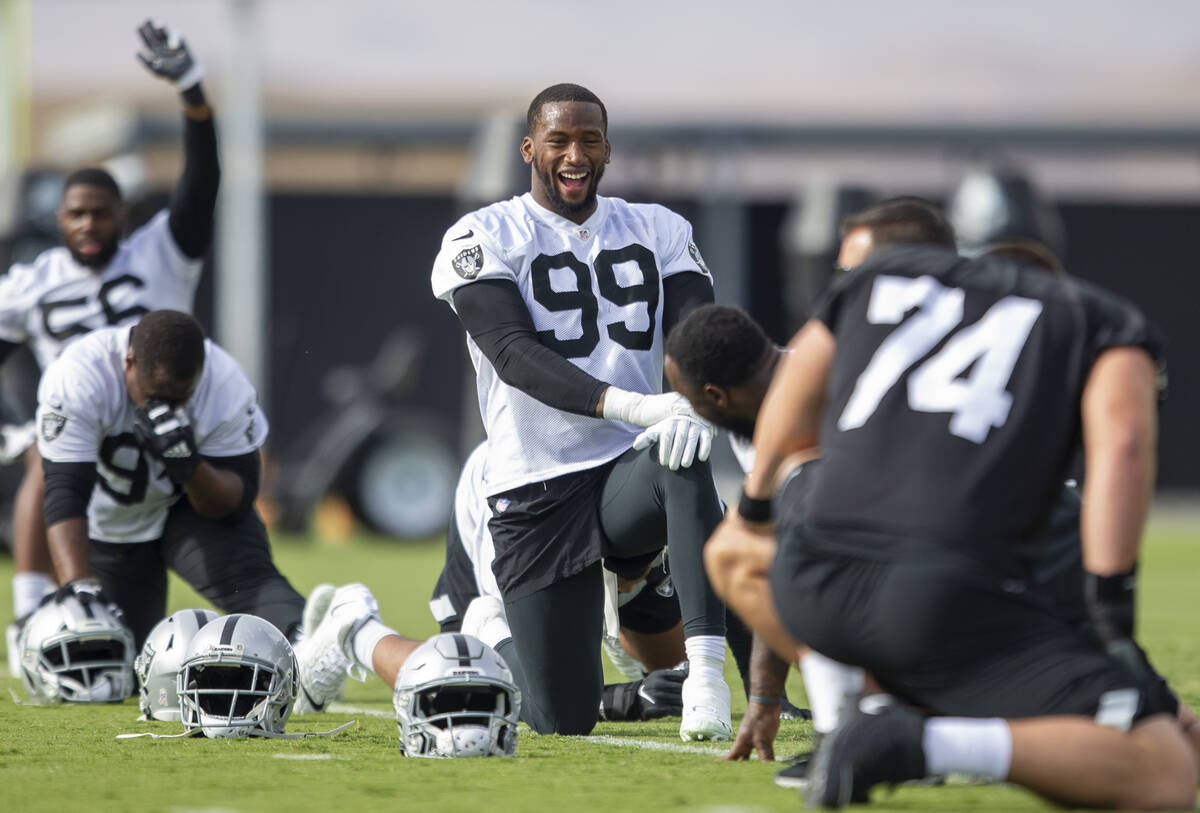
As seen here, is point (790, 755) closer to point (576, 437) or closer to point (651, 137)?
point (576, 437)

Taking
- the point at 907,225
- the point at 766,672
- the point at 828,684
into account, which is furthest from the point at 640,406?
the point at 828,684

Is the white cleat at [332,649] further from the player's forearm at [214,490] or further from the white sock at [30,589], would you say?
the white sock at [30,589]

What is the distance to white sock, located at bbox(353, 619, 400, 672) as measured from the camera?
4949mm

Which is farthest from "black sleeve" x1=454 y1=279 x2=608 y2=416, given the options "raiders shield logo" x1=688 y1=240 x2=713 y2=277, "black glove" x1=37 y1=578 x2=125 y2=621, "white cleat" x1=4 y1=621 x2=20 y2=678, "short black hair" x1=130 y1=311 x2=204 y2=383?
"white cleat" x1=4 y1=621 x2=20 y2=678

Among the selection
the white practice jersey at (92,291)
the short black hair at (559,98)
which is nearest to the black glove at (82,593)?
the white practice jersey at (92,291)

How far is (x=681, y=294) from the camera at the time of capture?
5.18 m

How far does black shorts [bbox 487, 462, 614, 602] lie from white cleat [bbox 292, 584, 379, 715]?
43cm

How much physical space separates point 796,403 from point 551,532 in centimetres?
→ 163

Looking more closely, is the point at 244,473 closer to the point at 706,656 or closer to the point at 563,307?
the point at 563,307

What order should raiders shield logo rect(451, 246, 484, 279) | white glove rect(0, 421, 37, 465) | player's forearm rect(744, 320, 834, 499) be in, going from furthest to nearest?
1. white glove rect(0, 421, 37, 465)
2. raiders shield logo rect(451, 246, 484, 279)
3. player's forearm rect(744, 320, 834, 499)

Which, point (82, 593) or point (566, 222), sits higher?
point (566, 222)

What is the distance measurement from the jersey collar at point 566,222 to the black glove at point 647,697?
1313 millimetres

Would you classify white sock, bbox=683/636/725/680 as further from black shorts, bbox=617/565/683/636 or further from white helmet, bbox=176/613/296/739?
white helmet, bbox=176/613/296/739

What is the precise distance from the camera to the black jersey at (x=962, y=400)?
3234 mm
